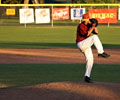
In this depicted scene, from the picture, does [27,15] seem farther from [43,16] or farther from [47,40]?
[47,40]

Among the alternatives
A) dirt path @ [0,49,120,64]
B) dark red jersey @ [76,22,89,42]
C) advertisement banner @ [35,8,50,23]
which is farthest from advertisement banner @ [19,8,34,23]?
dark red jersey @ [76,22,89,42]

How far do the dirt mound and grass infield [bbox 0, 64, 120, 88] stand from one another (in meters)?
1.55

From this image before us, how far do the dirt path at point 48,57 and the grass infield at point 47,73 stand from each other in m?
1.32

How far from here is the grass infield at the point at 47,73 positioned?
13891mm

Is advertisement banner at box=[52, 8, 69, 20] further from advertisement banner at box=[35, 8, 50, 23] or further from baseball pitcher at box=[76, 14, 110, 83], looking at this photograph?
baseball pitcher at box=[76, 14, 110, 83]

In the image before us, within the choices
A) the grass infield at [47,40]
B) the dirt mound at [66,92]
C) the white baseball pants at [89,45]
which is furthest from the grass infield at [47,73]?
the grass infield at [47,40]

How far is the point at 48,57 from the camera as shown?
68.8 feet

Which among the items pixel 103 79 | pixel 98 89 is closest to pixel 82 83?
pixel 98 89

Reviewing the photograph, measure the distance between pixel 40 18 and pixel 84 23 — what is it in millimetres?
30953

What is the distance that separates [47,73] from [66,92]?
475 centimetres

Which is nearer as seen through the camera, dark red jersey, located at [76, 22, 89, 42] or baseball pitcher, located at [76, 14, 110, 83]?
baseball pitcher, located at [76, 14, 110, 83]

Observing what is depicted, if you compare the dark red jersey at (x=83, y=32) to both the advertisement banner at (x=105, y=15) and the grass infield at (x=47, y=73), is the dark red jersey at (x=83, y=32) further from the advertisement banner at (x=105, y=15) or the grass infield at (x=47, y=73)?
the advertisement banner at (x=105, y=15)

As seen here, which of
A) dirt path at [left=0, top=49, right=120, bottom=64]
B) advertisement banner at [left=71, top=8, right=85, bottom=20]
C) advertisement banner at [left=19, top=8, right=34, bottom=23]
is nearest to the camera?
dirt path at [left=0, top=49, right=120, bottom=64]

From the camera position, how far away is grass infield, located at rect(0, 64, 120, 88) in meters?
13.9
